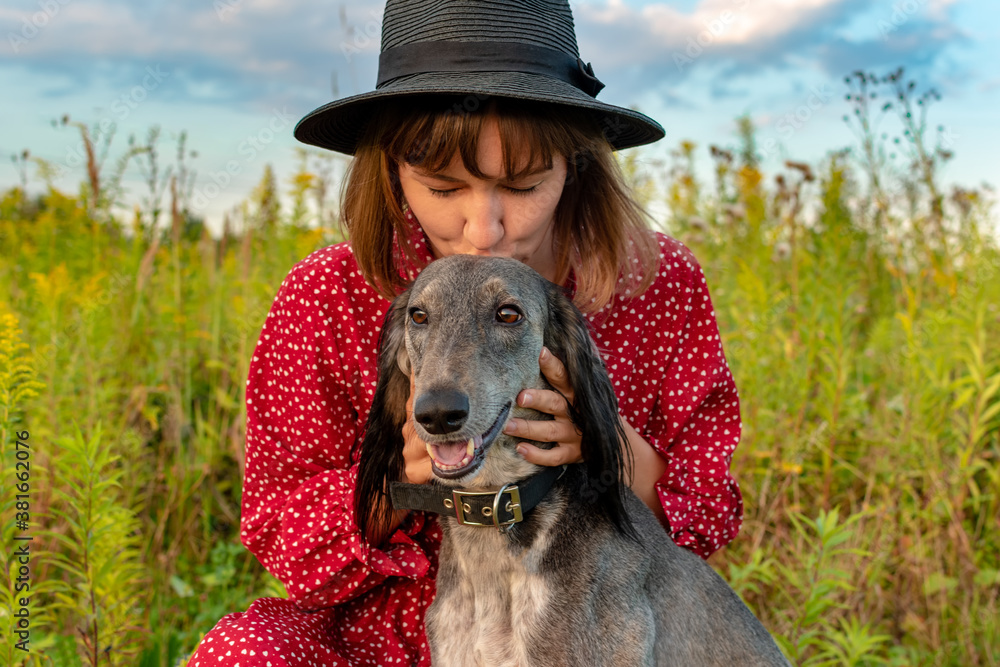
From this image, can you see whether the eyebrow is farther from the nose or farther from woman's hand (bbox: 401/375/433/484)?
woman's hand (bbox: 401/375/433/484)

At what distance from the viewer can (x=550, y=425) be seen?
2.45 metres

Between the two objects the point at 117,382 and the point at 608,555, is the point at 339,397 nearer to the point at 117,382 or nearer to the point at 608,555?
the point at 608,555

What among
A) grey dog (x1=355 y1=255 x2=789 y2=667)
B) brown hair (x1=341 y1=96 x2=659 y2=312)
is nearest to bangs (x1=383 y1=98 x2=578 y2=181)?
brown hair (x1=341 y1=96 x2=659 y2=312)

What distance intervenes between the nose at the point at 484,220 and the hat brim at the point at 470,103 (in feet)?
1.07

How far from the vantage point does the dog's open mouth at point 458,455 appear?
216cm

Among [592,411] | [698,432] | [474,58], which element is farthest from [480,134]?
[698,432]

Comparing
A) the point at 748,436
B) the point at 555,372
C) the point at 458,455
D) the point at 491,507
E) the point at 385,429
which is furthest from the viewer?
the point at 748,436

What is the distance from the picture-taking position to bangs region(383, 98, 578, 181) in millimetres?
2703

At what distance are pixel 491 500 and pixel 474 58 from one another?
59.3 inches

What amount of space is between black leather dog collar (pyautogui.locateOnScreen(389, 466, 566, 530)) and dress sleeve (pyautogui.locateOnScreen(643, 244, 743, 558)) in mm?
719

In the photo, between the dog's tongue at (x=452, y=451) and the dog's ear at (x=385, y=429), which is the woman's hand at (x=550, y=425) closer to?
the dog's tongue at (x=452, y=451)

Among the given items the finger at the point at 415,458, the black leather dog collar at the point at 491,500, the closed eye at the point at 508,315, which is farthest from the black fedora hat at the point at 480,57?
the black leather dog collar at the point at 491,500

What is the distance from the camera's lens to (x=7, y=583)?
9.43ft

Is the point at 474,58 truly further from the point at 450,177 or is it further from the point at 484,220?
the point at 484,220
